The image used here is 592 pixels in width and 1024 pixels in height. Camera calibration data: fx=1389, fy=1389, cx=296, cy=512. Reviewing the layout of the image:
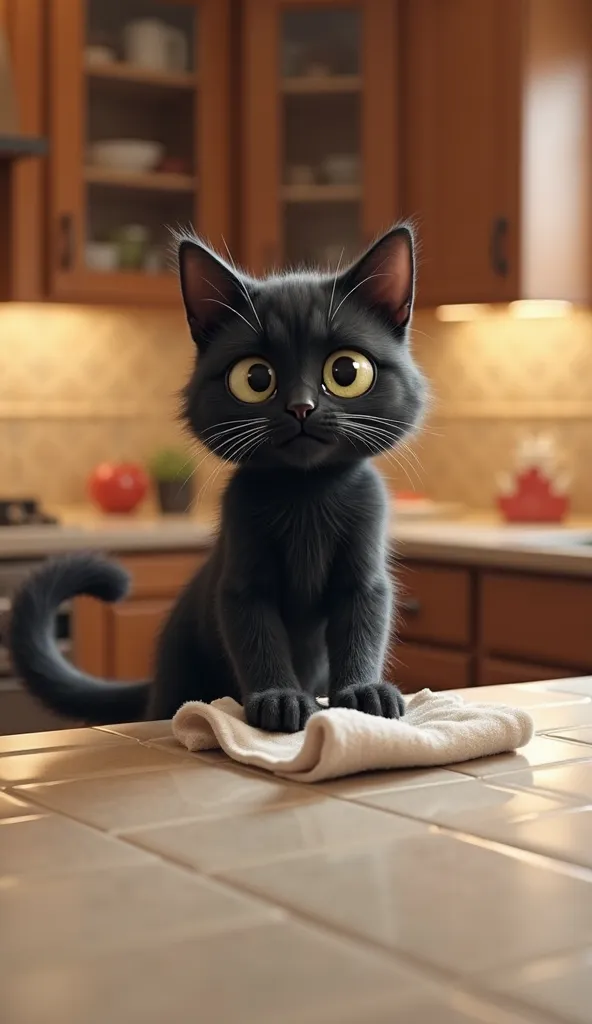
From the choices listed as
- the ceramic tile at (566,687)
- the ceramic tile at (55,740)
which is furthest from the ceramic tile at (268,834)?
the ceramic tile at (566,687)

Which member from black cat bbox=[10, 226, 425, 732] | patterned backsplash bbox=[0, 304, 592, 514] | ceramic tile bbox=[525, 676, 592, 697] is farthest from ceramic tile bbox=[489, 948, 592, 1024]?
patterned backsplash bbox=[0, 304, 592, 514]

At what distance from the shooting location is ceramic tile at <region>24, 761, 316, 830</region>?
0.75m

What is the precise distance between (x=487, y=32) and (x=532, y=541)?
133 cm

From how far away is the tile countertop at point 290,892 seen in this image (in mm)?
501

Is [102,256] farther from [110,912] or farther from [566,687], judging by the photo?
[110,912]

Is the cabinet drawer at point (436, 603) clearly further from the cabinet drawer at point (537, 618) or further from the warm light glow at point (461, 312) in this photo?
the warm light glow at point (461, 312)

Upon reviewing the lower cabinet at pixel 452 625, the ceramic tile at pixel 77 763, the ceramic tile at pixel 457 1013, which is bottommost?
the lower cabinet at pixel 452 625

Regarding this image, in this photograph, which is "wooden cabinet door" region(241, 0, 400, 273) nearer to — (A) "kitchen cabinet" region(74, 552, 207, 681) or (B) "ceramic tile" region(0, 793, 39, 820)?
(A) "kitchen cabinet" region(74, 552, 207, 681)

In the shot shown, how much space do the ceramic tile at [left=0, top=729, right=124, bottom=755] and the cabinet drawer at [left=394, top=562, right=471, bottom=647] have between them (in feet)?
6.60

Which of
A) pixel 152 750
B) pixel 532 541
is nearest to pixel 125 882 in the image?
pixel 152 750

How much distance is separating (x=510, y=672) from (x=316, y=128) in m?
1.64

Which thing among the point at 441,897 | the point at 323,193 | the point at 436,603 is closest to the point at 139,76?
the point at 323,193

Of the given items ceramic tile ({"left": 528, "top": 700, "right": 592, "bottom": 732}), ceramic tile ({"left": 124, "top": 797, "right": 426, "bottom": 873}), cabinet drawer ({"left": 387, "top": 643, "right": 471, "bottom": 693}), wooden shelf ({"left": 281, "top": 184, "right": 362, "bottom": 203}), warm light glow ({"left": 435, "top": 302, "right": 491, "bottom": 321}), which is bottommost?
cabinet drawer ({"left": 387, "top": 643, "right": 471, "bottom": 693})

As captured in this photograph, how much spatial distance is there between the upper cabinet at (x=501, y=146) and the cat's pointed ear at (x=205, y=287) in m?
2.47
